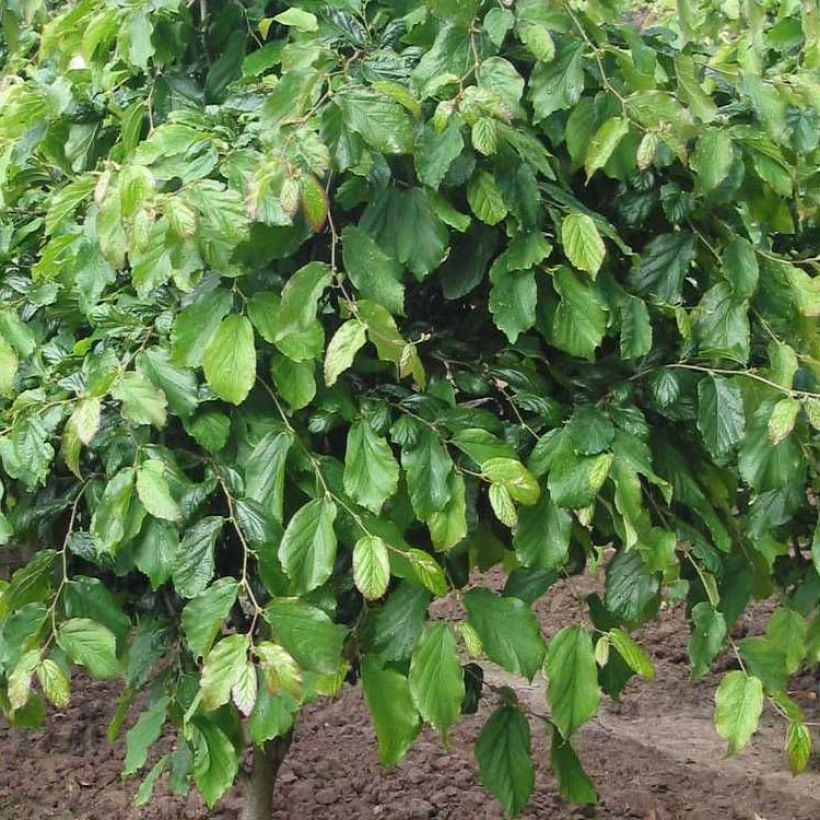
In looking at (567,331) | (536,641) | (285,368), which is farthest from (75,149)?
(536,641)

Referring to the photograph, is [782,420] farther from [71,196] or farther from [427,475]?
[71,196]

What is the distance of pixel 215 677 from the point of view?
1.38 metres

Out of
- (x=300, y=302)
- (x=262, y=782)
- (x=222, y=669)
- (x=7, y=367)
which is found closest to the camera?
(x=222, y=669)

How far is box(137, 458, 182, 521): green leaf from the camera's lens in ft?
4.93

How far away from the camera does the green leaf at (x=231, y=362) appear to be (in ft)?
4.94

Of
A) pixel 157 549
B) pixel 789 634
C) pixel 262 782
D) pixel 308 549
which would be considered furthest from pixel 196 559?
pixel 262 782

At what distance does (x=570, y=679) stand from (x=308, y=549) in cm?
42

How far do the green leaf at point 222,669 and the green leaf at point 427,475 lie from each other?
1.03ft

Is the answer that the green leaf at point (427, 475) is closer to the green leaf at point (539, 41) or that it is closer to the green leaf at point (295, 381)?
the green leaf at point (295, 381)

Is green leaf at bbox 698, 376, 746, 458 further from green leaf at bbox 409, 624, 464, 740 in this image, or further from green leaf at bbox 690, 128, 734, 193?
green leaf at bbox 409, 624, 464, 740

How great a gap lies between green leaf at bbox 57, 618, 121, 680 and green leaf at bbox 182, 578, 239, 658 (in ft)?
0.44

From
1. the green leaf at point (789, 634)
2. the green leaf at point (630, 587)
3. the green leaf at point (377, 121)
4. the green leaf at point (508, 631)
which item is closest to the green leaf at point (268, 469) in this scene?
the green leaf at point (508, 631)

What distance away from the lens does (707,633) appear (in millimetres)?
1752

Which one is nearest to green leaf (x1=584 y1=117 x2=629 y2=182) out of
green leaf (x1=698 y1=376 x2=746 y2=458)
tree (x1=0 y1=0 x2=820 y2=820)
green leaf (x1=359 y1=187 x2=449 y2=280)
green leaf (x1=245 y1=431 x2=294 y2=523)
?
tree (x1=0 y1=0 x2=820 y2=820)
